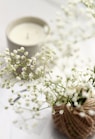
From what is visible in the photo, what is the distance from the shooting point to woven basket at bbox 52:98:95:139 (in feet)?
2.27

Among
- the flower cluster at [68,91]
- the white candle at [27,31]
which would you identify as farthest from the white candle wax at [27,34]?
the flower cluster at [68,91]

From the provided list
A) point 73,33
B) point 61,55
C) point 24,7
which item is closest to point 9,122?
point 61,55

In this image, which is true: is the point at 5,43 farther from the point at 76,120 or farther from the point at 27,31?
the point at 76,120

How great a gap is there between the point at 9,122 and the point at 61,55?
25cm

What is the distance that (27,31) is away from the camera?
3.09 ft

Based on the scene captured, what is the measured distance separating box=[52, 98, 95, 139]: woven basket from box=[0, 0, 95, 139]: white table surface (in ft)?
0.21

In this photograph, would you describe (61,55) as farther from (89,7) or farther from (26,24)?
(89,7)

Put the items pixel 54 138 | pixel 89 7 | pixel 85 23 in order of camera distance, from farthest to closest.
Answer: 1. pixel 85 23
2. pixel 54 138
3. pixel 89 7

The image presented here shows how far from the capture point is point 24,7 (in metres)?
1.12

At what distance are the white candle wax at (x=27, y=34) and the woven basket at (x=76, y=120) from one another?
0.81 ft

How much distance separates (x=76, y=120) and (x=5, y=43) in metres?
0.39

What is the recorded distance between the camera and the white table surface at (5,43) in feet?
2.60

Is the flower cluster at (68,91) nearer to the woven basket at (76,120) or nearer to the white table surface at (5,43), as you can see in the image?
the woven basket at (76,120)

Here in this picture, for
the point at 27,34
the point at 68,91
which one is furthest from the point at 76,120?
the point at 27,34
